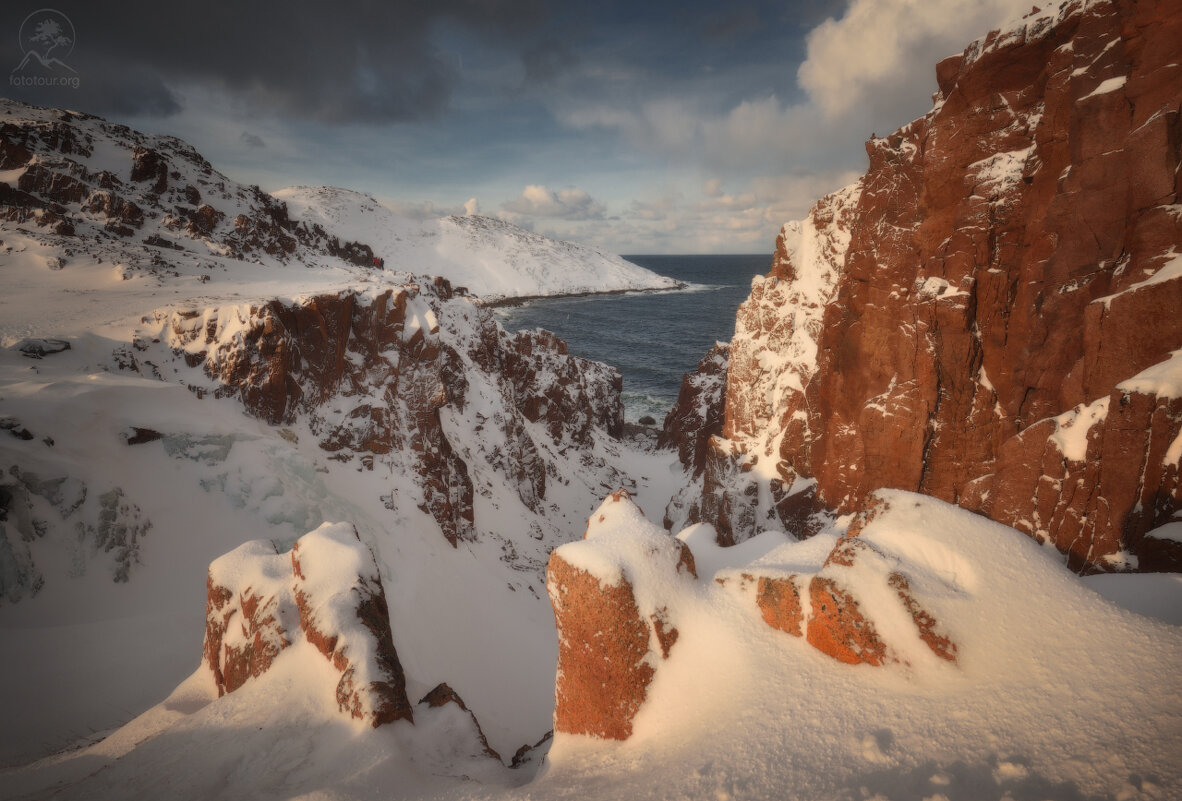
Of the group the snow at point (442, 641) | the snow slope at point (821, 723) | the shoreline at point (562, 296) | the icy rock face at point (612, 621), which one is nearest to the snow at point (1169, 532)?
the snow at point (442, 641)

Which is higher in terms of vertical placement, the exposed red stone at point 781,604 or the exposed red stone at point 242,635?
the exposed red stone at point 781,604

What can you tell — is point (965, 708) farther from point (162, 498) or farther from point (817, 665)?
point (162, 498)

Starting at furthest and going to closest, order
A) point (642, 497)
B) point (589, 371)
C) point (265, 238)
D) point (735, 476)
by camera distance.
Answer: point (589, 371) < point (265, 238) < point (642, 497) < point (735, 476)

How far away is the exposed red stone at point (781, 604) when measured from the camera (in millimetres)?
9742

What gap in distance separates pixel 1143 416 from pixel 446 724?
18.9m

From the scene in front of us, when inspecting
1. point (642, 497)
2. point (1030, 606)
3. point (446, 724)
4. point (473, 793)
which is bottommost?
→ point (642, 497)

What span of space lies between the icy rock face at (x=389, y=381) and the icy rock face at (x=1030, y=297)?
2253 cm

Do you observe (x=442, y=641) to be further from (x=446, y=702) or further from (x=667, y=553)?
(x=667, y=553)

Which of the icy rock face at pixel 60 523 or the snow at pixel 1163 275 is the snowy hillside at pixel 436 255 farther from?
the snow at pixel 1163 275

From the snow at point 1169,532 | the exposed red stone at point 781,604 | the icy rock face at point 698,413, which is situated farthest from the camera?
the icy rock face at point 698,413

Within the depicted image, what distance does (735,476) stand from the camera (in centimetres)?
3322

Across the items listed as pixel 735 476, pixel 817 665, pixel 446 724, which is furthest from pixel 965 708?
pixel 735 476

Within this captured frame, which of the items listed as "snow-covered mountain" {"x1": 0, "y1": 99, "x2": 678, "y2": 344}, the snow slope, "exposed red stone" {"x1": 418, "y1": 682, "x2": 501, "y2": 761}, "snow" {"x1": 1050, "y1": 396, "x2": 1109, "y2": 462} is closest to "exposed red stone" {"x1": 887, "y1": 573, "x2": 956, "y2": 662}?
the snow slope

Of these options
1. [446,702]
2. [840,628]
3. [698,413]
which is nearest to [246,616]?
[446,702]
